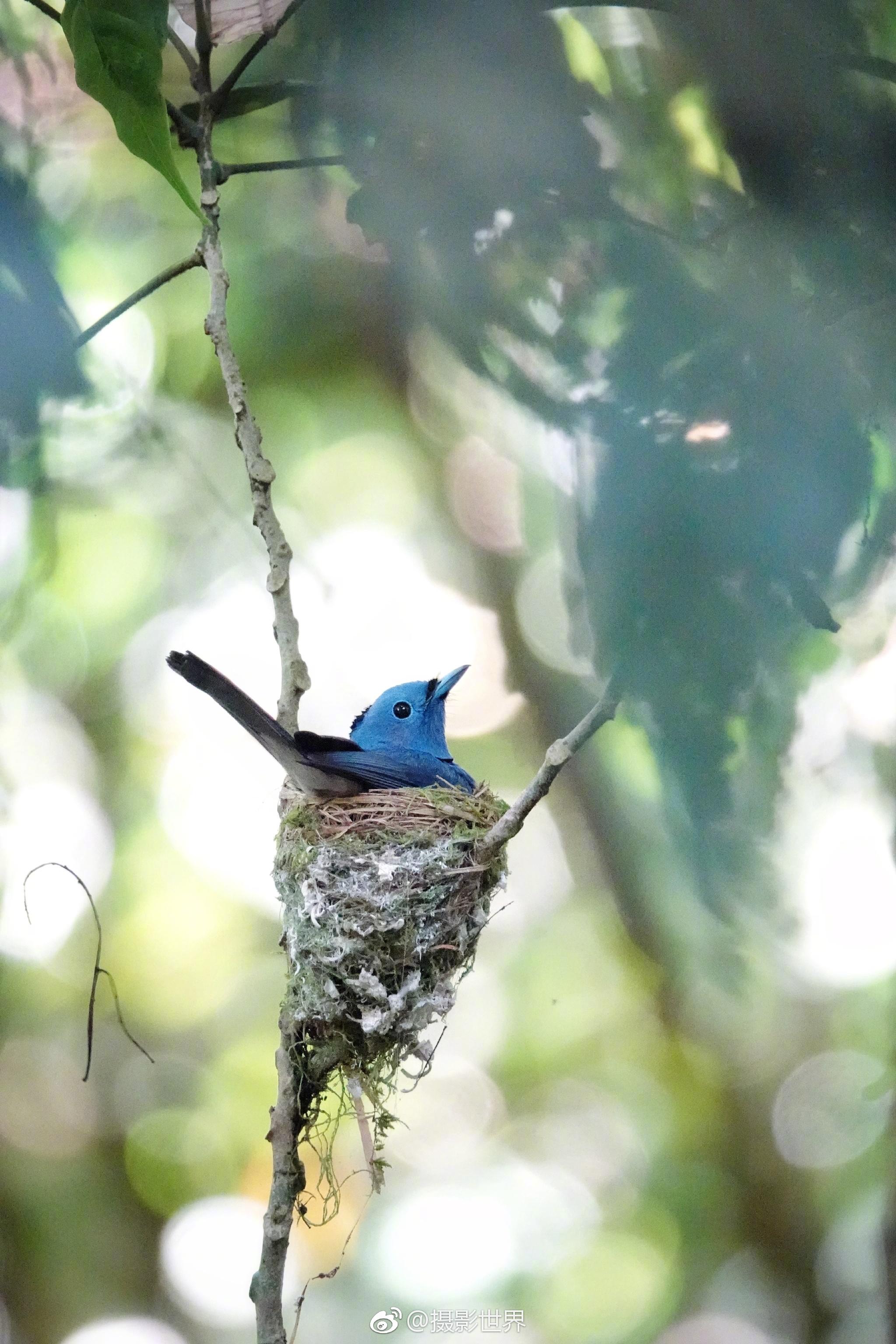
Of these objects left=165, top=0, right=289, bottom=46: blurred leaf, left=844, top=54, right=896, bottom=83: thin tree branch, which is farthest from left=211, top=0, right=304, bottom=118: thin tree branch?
left=844, top=54, right=896, bottom=83: thin tree branch

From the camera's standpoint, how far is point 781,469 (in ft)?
5.69

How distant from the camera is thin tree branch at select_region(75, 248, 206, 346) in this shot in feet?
6.21

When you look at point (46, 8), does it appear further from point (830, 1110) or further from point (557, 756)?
point (830, 1110)

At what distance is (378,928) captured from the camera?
1.58 m

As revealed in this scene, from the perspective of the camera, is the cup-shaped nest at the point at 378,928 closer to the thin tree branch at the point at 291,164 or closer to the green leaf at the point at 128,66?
the green leaf at the point at 128,66

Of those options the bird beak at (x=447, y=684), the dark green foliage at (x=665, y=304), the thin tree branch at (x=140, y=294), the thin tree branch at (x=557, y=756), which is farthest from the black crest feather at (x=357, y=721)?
the thin tree branch at (x=140, y=294)

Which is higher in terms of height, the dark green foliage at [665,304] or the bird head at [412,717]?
the dark green foliage at [665,304]

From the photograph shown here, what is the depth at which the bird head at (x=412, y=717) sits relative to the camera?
2.06 meters

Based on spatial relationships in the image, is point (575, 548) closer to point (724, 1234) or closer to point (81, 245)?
point (81, 245)

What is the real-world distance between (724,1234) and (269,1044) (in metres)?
1.11

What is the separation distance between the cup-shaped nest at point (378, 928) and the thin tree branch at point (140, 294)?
1.00 m

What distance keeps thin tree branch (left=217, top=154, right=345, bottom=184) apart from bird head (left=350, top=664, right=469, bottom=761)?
3.52ft

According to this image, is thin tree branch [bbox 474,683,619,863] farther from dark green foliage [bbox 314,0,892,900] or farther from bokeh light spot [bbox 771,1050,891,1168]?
bokeh light spot [bbox 771,1050,891,1168]

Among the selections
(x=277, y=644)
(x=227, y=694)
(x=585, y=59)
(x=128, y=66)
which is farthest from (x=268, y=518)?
(x=585, y=59)
